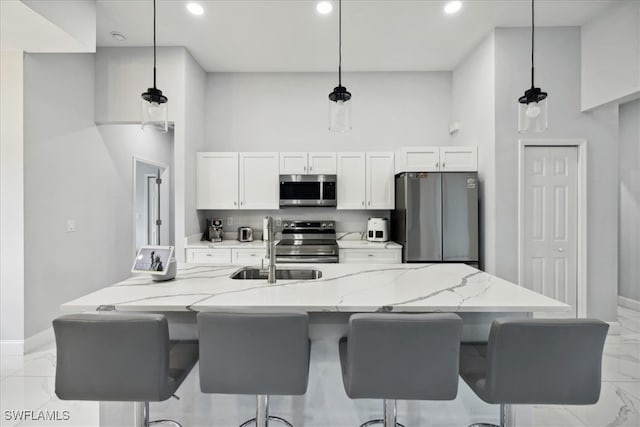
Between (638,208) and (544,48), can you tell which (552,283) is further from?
(544,48)

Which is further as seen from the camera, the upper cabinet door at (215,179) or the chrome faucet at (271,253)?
the upper cabinet door at (215,179)

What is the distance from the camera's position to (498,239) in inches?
139

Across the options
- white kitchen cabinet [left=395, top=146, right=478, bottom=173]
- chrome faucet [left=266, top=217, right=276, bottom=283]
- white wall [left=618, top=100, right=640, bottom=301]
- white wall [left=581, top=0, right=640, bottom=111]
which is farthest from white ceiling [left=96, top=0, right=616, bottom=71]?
chrome faucet [left=266, top=217, right=276, bottom=283]

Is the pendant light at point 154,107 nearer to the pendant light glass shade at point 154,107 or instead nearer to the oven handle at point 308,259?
the pendant light glass shade at point 154,107

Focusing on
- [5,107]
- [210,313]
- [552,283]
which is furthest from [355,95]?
[210,313]

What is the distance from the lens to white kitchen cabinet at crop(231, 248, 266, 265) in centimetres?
401

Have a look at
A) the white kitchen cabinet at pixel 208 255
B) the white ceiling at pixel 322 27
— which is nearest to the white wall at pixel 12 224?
the white ceiling at pixel 322 27

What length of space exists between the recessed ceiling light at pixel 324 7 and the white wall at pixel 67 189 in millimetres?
2618

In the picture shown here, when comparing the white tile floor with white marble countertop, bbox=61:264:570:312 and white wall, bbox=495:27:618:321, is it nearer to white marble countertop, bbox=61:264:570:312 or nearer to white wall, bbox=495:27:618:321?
white wall, bbox=495:27:618:321

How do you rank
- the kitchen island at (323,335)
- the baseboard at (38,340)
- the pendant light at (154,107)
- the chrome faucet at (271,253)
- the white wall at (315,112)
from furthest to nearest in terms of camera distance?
the white wall at (315,112) < the baseboard at (38,340) < the pendant light at (154,107) < the chrome faucet at (271,253) < the kitchen island at (323,335)

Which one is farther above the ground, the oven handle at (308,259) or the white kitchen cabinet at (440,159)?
the white kitchen cabinet at (440,159)

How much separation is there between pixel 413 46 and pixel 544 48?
52.4 inches

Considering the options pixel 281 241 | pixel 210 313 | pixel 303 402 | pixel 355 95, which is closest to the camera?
pixel 210 313

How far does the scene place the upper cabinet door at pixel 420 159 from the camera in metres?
3.91
